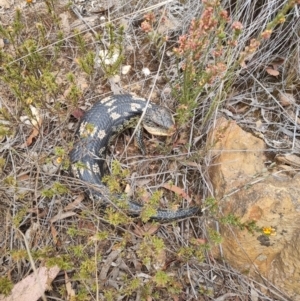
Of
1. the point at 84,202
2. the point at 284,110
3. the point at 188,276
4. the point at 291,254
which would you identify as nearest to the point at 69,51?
the point at 84,202

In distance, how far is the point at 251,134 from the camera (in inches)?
132

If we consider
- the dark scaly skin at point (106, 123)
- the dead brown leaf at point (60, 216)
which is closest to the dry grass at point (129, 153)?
the dead brown leaf at point (60, 216)

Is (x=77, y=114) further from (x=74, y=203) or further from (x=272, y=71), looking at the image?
(x=272, y=71)

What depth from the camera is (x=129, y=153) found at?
11.7ft

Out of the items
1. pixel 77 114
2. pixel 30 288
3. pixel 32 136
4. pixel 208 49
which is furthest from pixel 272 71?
pixel 30 288

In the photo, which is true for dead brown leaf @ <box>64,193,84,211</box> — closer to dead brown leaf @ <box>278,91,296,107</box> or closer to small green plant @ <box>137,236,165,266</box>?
small green plant @ <box>137,236,165,266</box>

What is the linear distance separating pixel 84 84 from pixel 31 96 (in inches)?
34.9

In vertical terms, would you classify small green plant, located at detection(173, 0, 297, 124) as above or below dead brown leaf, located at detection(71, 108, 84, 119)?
above

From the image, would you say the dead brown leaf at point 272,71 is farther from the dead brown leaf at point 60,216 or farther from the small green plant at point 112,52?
the dead brown leaf at point 60,216

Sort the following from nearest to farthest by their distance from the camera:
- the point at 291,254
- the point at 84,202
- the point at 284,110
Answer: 1. the point at 291,254
2. the point at 84,202
3. the point at 284,110

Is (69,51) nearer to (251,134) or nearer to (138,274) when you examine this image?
(251,134)

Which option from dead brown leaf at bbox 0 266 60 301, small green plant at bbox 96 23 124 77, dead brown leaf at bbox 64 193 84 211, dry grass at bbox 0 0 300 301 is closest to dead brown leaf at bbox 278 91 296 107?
dry grass at bbox 0 0 300 301

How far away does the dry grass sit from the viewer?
2.75m

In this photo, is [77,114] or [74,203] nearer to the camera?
[74,203]
